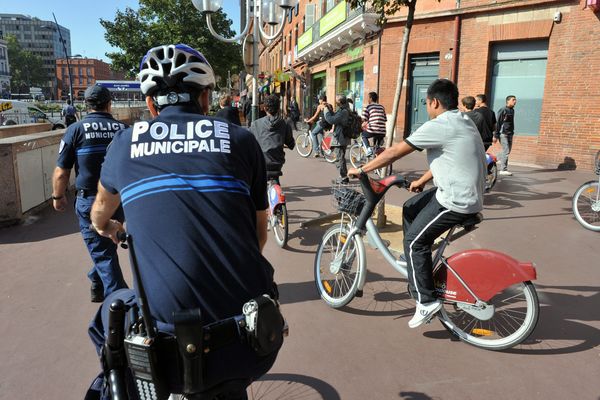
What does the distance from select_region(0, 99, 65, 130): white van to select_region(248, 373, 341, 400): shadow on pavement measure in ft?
85.6

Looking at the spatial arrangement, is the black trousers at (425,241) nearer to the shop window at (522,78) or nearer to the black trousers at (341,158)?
the black trousers at (341,158)

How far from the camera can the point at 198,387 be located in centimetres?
150

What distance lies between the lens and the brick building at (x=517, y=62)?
12.2m

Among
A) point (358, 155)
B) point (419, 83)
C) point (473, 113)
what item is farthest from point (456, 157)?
point (419, 83)

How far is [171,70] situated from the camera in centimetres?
177

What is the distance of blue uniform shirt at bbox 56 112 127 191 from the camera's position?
400cm

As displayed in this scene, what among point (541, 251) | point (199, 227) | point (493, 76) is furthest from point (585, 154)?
point (199, 227)

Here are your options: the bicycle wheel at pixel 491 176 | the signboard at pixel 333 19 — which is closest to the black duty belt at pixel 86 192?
the bicycle wheel at pixel 491 176

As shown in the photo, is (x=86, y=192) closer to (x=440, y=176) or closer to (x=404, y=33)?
(x=440, y=176)

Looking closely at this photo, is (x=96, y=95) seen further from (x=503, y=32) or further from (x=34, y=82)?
(x=34, y=82)

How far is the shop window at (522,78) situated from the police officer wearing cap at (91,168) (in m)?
12.8

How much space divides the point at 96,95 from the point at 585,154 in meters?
12.4

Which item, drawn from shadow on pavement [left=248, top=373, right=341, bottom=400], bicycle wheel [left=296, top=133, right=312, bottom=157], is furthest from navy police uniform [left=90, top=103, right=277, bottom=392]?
bicycle wheel [left=296, top=133, right=312, bottom=157]

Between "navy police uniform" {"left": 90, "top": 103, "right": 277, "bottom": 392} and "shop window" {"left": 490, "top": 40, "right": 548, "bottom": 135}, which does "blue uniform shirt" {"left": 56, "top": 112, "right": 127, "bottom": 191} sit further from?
"shop window" {"left": 490, "top": 40, "right": 548, "bottom": 135}
